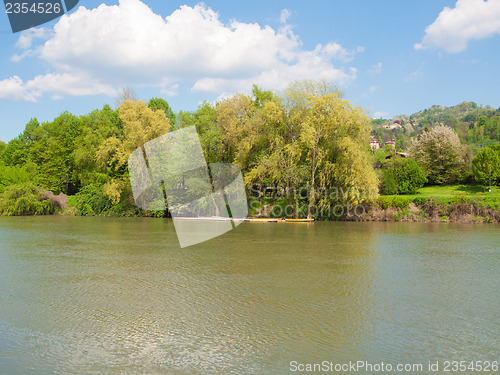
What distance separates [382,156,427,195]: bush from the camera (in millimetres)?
40781

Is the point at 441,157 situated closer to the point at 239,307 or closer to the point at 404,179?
the point at 404,179

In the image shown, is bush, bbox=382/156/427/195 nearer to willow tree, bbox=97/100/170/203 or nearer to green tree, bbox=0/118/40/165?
willow tree, bbox=97/100/170/203

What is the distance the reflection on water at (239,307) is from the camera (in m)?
7.46

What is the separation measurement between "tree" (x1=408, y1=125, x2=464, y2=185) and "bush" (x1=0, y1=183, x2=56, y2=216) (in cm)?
4472

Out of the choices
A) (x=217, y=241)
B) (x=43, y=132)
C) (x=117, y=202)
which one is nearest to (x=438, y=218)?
(x=217, y=241)

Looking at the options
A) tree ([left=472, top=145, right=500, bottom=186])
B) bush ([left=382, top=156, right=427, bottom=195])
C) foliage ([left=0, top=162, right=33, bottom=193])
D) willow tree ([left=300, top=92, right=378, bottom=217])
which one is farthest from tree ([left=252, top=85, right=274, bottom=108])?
foliage ([left=0, top=162, right=33, bottom=193])

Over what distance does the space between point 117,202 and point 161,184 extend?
5.21 meters

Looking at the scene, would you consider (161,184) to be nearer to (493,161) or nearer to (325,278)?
(325,278)

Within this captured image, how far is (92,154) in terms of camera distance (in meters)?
46.0

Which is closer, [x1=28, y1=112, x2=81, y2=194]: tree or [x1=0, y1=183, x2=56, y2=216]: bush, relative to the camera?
[x1=0, y1=183, x2=56, y2=216]: bush

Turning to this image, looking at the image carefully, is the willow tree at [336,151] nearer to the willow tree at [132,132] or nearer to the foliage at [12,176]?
the willow tree at [132,132]

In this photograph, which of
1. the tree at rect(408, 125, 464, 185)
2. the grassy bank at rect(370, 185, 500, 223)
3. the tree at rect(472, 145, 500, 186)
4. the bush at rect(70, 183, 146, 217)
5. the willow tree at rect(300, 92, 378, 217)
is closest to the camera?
the grassy bank at rect(370, 185, 500, 223)

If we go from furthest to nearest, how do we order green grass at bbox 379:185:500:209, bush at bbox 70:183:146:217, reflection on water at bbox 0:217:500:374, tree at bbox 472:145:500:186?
bush at bbox 70:183:146:217
tree at bbox 472:145:500:186
green grass at bbox 379:185:500:209
reflection on water at bbox 0:217:500:374

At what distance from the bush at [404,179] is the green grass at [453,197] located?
3.72ft
